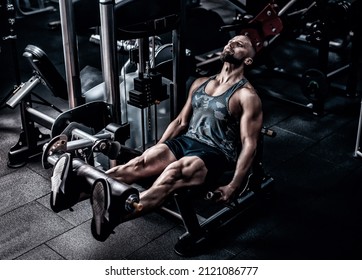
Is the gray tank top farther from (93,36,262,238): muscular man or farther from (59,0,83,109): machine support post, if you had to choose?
(59,0,83,109): machine support post

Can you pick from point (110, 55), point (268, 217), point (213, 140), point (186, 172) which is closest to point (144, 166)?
point (186, 172)

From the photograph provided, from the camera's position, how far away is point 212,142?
3111 mm

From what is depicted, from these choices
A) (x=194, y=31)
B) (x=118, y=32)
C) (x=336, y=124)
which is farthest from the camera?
(x=194, y=31)

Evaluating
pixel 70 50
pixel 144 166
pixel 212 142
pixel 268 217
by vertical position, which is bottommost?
pixel 268 217

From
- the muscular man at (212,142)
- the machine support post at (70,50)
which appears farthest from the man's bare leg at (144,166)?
the machine support post at (70,50)

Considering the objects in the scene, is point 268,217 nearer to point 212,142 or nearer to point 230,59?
point 212,142

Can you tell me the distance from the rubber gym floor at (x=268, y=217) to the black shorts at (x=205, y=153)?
1.32ft

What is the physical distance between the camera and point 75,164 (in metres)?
2.72

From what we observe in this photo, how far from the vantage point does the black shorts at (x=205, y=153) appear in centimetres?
300

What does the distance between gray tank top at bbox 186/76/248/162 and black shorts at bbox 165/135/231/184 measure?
0.03m

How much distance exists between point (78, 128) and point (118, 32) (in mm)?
572

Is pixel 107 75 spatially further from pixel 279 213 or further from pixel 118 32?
pixel 279 213

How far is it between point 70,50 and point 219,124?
0.99 meters
